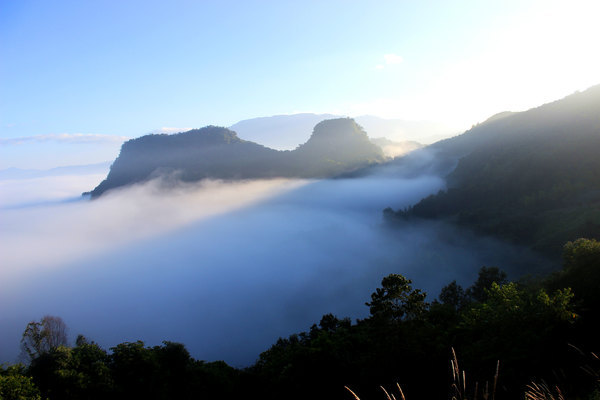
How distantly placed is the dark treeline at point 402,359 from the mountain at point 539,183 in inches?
2329

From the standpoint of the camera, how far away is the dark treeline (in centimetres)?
1981

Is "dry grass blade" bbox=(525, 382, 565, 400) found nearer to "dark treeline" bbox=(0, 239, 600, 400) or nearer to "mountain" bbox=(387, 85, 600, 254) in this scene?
"dark treeline" bbox=(0, 239, 600, 400)

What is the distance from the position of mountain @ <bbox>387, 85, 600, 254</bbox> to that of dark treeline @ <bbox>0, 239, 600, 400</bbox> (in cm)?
5916

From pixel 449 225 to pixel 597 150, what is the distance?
48674 mm

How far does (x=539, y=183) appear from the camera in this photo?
10812cm

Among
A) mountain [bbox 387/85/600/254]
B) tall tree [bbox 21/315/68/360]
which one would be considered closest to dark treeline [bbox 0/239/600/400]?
tall tree [bbox 21/315/68/360]

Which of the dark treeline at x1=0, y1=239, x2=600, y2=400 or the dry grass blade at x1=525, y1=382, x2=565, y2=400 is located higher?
the dry grass blade at x1=525, y1=382, x2=565, y2=400

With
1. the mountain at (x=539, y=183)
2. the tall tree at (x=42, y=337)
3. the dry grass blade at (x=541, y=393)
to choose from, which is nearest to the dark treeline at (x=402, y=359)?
the dry grass blade at (x=541, y=393)

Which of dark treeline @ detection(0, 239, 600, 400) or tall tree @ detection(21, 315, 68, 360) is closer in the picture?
dark treeline @ detection(0, 239, 600, 400)

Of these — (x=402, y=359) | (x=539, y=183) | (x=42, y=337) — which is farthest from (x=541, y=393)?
(x=539, y=183)

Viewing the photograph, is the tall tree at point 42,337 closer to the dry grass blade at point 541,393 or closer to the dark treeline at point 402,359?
the dark treeline at point 402,359

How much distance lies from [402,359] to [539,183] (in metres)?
111

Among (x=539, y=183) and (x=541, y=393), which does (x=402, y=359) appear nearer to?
(x=541, y=393)

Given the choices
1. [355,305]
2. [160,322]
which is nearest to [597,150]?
[355,305]
